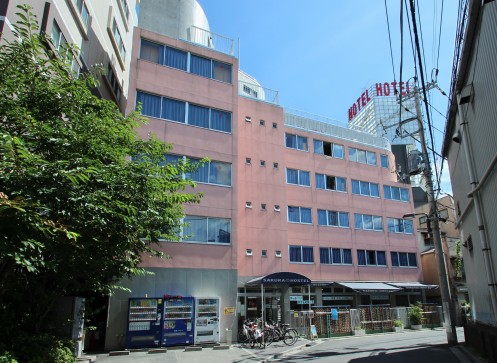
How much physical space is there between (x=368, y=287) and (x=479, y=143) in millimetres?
18497

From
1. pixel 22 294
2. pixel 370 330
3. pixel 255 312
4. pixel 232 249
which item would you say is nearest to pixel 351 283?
pixel 370 330

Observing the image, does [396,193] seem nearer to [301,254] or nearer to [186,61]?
[301,254]

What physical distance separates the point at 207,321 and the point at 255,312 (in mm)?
5592

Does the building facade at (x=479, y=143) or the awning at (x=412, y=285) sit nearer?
the building facade at (x=479, y=143)

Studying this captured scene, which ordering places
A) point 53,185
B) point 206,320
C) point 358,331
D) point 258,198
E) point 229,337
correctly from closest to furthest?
point 53,185
point 206,320
point 229,337
point 358,331
point 258,198

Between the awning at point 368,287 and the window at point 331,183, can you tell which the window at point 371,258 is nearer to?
the awning at point 368,287

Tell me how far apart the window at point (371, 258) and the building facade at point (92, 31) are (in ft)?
66.2

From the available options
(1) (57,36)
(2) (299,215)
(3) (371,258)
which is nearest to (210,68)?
(1) (57,36)

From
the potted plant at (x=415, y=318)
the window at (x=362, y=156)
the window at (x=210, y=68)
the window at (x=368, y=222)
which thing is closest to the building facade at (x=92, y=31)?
the window at (x=210, y=68)

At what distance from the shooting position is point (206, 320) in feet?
58.6

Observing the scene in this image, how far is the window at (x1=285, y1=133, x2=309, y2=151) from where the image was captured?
29328mm

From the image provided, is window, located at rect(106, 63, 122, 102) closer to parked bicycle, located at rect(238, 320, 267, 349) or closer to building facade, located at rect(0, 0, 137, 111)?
building facade, located at rect(0, 0, 137, 111)

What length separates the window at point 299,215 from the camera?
91.6 ft

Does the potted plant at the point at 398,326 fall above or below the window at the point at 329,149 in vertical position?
below
